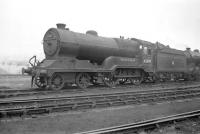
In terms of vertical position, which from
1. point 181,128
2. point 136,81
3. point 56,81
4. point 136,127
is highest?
point 56,81

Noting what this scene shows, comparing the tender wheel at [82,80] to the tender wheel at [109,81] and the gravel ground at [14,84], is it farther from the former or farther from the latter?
the gravel ground at [14,84]

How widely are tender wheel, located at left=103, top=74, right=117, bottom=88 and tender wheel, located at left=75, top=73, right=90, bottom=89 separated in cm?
141

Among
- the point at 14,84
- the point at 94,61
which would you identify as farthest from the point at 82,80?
the point at 14,84

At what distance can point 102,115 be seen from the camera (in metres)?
7.20

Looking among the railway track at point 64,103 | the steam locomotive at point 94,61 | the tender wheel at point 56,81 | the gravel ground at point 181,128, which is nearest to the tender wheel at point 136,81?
the steam locomotive at point 94,61

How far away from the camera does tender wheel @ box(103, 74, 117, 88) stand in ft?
47.4

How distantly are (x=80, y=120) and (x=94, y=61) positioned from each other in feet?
28.0

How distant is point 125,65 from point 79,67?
3.88 metres

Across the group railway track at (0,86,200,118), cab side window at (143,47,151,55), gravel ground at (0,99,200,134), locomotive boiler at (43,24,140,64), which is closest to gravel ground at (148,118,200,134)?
gravel ground at (0,99,200,134)

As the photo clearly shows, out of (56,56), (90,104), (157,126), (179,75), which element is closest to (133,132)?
(157,126)

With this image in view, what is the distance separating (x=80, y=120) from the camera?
21.4ft

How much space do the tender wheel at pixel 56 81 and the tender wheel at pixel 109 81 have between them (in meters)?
3.22

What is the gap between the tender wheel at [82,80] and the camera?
42.3 feet

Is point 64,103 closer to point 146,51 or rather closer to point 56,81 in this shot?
point 56,81
